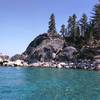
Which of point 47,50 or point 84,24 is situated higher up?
point 84,24

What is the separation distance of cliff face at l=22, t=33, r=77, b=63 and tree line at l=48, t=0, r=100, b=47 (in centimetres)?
667

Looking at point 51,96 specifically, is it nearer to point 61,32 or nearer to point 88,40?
point 88,40

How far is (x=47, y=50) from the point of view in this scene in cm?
10825

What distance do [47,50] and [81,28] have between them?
22.3m

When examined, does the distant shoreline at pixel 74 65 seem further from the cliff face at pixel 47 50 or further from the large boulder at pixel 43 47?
the large boulder at pixel 43 47

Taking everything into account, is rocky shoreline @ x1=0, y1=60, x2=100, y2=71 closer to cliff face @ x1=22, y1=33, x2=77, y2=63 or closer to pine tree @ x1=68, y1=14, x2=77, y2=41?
cliff face @ x1=22, y1=33, x2=77, y2=63

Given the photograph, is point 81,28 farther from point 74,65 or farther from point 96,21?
point 74,65

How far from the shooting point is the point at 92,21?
113m

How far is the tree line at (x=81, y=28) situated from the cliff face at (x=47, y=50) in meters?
6.67

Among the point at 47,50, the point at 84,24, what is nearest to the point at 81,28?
the point at 84,24

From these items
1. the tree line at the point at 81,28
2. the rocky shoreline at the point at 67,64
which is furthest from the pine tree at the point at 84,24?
the rocky shoreline at the point at 67,64

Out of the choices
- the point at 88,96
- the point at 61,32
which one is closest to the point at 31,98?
the point at 88,96

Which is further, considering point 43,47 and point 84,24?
point 84,24

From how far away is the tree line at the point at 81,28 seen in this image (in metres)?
111
